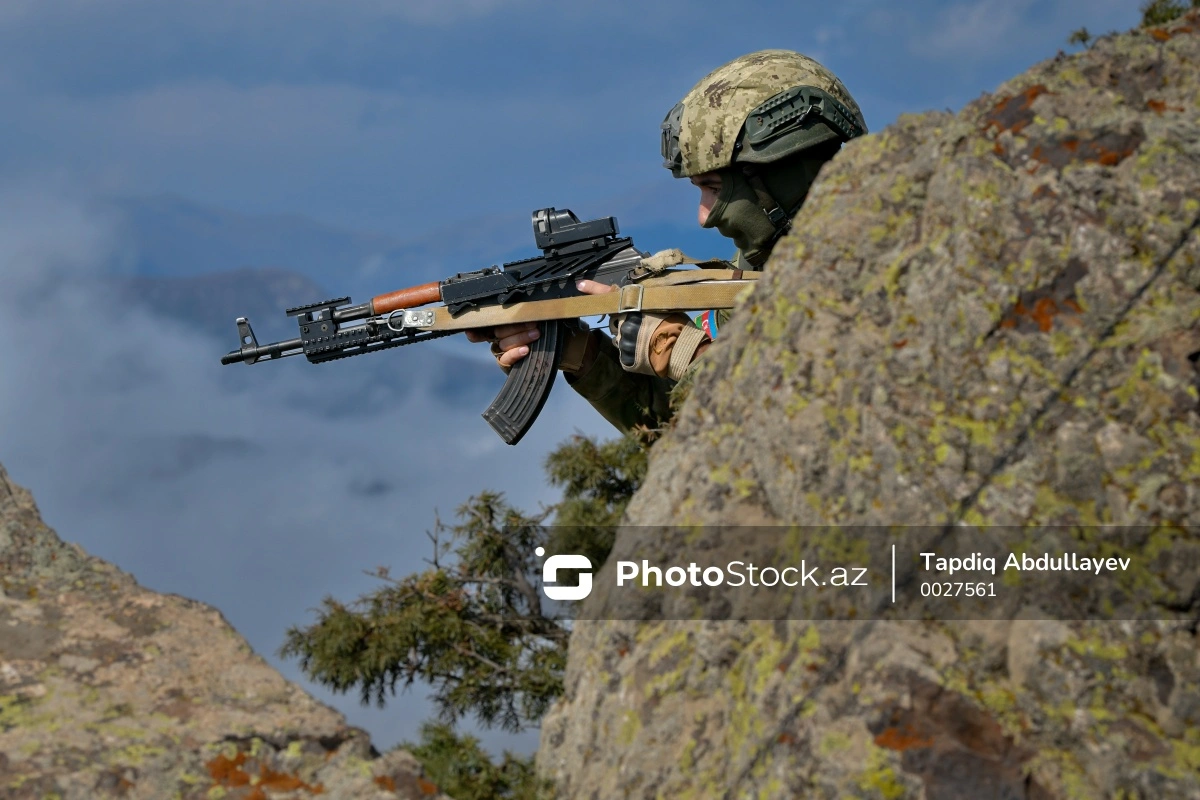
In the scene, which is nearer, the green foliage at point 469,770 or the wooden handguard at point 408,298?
the green foliage at point 469,770

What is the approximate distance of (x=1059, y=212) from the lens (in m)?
4.12

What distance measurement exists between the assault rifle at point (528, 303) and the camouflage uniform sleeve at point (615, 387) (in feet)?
1.02

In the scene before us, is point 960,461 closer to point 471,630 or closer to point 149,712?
point 149,712

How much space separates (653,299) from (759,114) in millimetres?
1307

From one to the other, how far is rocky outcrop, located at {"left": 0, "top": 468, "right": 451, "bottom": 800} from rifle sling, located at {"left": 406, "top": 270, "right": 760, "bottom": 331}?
3.83 metres

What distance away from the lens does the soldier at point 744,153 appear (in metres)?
7.84

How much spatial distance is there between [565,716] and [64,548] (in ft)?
7.83

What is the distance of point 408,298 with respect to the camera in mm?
9383

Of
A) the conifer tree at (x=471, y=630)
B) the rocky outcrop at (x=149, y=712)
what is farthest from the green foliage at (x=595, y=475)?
the rocky outcrop at (x=149, y=712)

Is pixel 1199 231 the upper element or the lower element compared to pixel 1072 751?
upper

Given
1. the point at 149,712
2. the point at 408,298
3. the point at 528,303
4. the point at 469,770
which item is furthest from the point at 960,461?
the point at 408,298

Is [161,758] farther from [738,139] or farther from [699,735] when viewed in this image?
[738,139]

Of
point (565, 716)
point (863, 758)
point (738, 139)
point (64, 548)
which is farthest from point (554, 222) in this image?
point (863, 758)

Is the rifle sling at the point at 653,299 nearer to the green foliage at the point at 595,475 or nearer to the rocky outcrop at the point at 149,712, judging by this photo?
the green foliage at the point at 595,475
